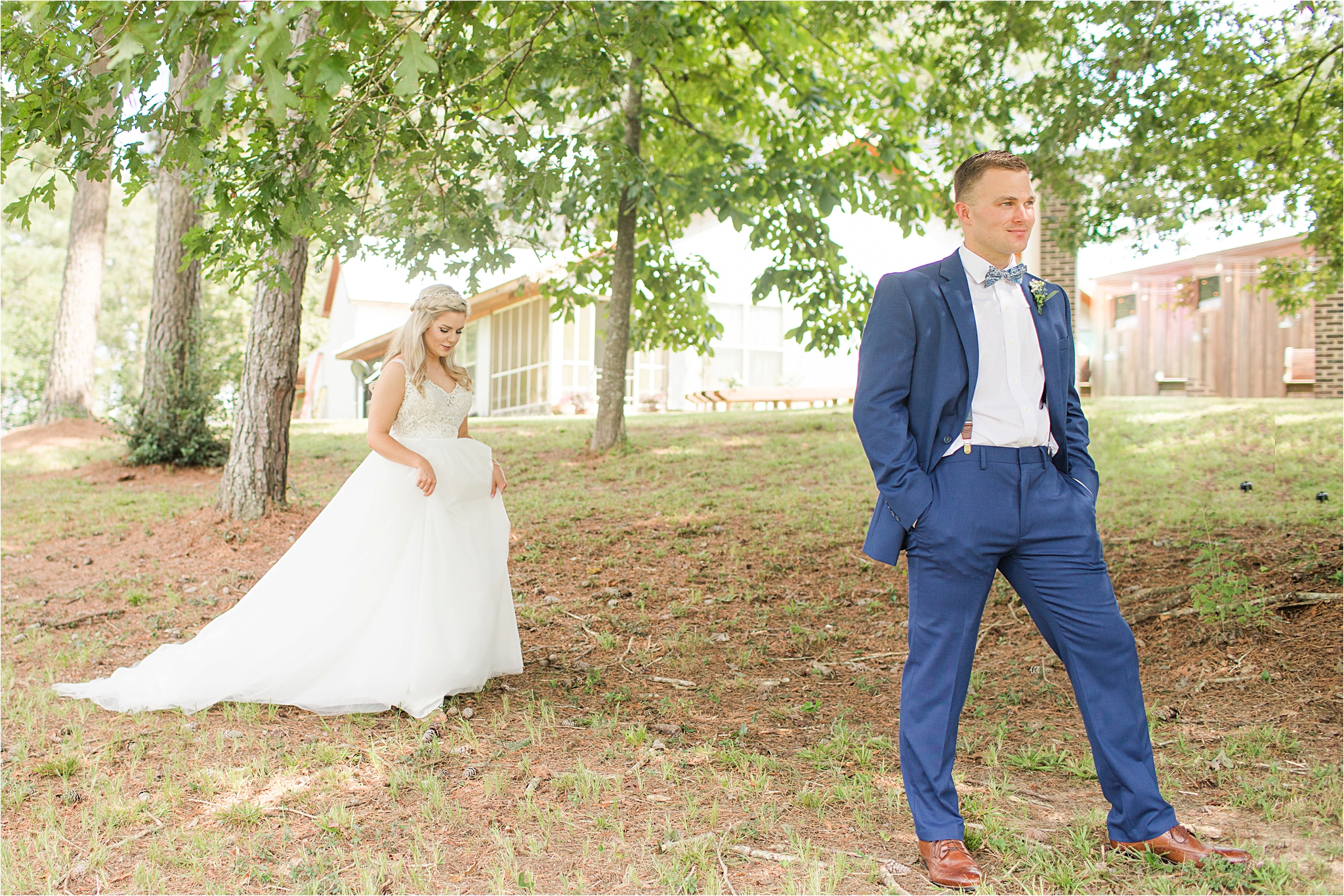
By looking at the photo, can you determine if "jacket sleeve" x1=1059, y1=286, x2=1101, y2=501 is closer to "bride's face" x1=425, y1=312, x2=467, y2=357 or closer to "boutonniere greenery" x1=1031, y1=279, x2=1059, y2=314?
"boutonniere greenery" x1=1031, y1=279, x2=1059, y2=314

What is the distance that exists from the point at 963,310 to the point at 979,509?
0.63 metres

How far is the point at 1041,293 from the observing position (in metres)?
3.18

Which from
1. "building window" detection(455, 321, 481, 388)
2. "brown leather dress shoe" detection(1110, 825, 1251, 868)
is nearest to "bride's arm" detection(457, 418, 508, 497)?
"brown leather dress shoe" detection(1110, 825, 1251, 868)

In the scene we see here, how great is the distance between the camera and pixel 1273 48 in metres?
7.66

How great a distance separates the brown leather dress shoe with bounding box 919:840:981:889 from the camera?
301 centimetres

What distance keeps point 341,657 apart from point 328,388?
1278 inches

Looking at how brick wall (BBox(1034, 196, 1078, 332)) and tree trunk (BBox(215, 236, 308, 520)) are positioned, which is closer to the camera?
tree trunk (BBox(215, 236, 308, 520))

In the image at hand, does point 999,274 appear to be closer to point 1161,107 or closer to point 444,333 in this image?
point 444,333

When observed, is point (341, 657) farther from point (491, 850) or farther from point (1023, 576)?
point (1023, 576)

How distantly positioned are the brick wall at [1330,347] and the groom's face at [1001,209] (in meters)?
18.4

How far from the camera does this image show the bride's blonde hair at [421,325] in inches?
199

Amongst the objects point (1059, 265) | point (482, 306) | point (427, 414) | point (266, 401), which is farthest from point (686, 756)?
point (482, 306)

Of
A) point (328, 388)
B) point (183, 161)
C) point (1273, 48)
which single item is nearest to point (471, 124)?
point (183, 161)

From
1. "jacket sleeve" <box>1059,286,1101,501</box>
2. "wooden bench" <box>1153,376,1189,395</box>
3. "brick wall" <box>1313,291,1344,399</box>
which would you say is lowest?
"jacket sleeve" <box>1059,286,1101,501</box>
